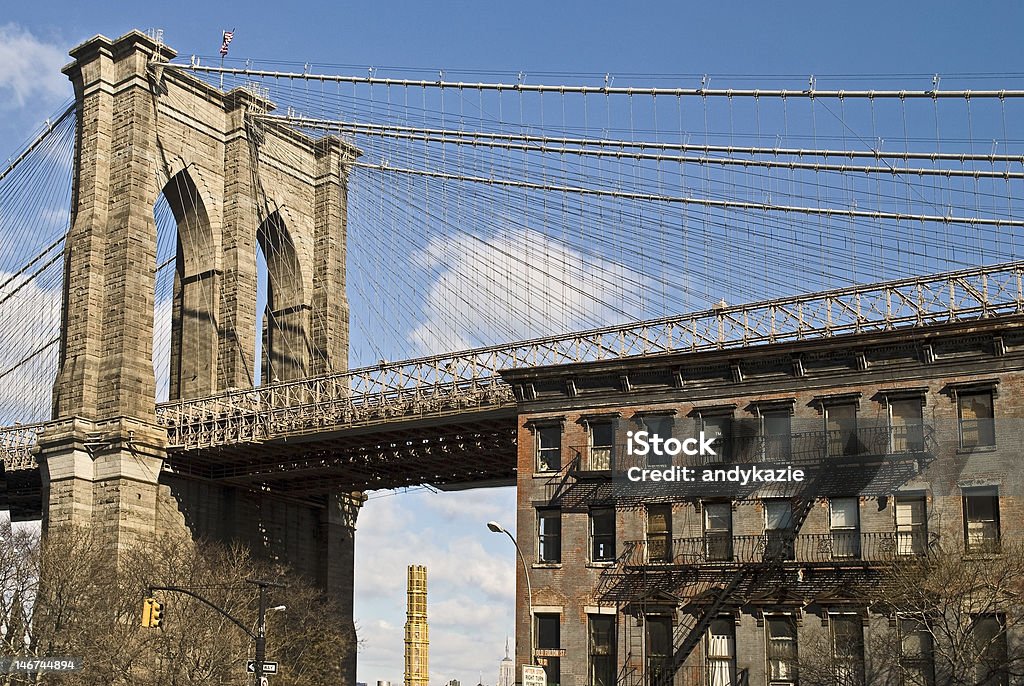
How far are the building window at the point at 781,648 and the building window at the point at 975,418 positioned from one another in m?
8.62

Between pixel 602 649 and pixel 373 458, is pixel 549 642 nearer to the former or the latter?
pixel 602 649

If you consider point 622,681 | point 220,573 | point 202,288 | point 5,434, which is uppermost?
point 202,288

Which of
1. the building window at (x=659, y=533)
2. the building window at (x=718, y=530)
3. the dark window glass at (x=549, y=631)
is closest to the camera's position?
the building window at (x=718, y=530)

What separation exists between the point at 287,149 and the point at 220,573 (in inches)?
1277

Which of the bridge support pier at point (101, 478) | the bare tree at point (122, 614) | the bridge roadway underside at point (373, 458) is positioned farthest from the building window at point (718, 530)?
the bridge support pier at point (101, 478)

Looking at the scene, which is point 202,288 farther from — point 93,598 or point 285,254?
point 93,598

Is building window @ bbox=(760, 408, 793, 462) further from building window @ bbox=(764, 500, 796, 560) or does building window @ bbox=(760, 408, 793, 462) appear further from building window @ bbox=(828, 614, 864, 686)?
building window @ bbox=(828, 614, 864, 686)

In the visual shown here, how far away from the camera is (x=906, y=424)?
1797 inches

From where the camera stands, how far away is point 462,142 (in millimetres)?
68938

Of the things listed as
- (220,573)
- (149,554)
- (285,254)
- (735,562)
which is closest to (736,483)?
(735,562)

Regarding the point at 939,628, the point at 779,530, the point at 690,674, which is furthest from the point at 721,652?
the point at 939,628

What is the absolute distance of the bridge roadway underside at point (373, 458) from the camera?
6297 cm

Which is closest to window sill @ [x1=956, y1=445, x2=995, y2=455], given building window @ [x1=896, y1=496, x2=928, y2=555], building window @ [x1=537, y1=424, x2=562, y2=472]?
building window @ [x1=896, y1=496, x2=928, y2=555]

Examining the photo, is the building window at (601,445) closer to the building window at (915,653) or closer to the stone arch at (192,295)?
the building window at (915,653)
